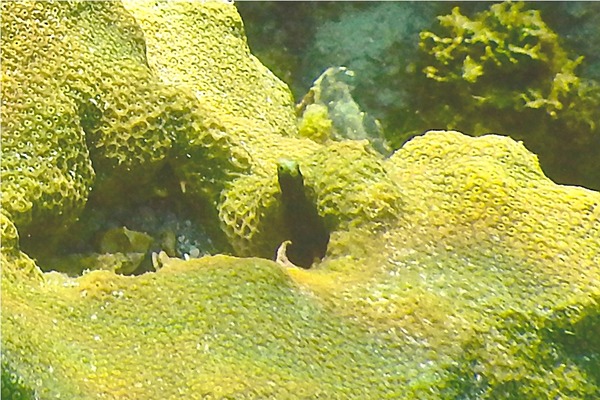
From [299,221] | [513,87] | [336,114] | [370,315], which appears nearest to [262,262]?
[370,315]

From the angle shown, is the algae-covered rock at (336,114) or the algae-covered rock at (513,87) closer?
the algae-covered rock at (336,114)

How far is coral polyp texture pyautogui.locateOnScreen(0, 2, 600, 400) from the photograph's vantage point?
1.91 m

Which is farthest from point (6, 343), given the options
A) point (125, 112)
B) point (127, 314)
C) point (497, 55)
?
point (497, 55)

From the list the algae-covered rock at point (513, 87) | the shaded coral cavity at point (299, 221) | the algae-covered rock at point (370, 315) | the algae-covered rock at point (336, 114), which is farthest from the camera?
the algae-covered rock at point (513, 87)

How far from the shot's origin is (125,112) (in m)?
2.49

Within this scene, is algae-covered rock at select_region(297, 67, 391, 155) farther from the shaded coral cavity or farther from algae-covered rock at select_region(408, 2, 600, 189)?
the shaded coral cavity

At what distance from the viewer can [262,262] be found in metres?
2.12

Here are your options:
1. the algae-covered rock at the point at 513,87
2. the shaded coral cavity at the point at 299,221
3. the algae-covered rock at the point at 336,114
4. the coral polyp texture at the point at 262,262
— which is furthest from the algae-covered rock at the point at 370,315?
the algae-covered rock at the point at 513,87

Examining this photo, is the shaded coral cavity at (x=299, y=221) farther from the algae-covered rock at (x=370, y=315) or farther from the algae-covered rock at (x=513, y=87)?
the algae-covered rock at (x=513, y=87)

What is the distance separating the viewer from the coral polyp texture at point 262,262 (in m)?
1.91

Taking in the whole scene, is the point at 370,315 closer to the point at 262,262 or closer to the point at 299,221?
the point at 262,262

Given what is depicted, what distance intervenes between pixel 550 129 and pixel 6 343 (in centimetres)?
301

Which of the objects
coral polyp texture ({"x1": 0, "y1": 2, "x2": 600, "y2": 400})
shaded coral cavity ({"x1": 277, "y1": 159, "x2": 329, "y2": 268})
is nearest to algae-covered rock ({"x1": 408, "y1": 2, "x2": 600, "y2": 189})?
coral polyp texture ({"x1": 0, "y1": 2, "x2": 600, "y2": 400})

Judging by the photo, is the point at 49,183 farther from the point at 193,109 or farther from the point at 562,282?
the point at 562,282
